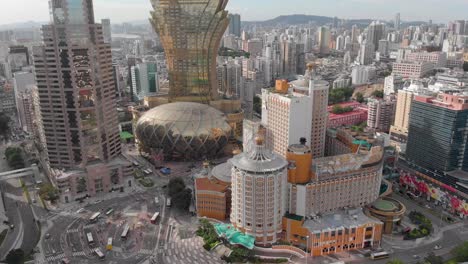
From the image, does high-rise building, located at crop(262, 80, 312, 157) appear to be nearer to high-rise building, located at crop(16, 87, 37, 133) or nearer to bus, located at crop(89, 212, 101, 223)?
bus, located at crop(89, 212, 101, 223)

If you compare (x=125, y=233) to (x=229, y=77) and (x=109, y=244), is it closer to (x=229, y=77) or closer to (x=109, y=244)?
(x=109, y=244)

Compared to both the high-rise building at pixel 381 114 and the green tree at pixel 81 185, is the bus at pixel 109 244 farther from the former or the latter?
the high-rise building at pixel 381 114

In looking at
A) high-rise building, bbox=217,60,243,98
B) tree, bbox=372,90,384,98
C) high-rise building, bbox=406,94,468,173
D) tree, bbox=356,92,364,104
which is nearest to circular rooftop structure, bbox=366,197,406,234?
high-rise building, bbox=406,94,468,173

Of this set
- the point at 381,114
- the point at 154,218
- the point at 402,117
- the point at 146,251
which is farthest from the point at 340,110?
the point at 146,251

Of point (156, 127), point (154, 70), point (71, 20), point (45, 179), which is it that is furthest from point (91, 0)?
point (154, 70)

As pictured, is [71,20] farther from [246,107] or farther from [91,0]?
[246,107]
